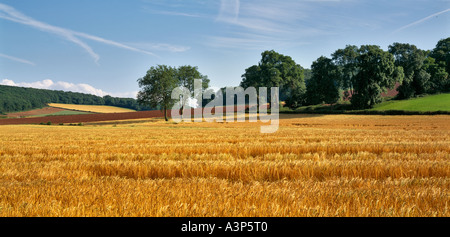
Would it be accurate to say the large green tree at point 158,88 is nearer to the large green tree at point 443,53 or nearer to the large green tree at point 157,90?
the large green tree at point 157,90

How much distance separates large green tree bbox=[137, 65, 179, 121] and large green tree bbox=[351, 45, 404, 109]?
5023 centimetres

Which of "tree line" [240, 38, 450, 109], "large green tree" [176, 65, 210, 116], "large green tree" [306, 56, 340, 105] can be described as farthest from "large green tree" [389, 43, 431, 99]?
→ "large green tree" [176, 65, 210, 116]

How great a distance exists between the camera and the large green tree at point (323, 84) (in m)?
81.2

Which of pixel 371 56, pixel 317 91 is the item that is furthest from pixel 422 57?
pixel 317 91

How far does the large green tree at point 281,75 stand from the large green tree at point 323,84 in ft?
12.1

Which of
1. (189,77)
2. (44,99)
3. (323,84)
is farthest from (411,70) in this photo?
(44,99)

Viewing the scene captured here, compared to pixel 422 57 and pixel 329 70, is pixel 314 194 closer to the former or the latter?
pixel 329 70

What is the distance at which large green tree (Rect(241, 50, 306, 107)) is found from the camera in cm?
8019

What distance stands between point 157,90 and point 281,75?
1497 inches

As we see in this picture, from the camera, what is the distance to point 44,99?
142 meters

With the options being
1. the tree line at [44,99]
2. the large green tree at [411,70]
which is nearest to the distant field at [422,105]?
the large green tree at [411,70]

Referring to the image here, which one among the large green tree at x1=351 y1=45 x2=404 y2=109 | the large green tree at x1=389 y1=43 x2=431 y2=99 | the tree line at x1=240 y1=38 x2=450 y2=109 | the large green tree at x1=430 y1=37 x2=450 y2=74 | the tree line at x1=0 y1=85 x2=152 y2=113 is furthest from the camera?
the tree line at x1=0 y1=85 x2=152 y2=113

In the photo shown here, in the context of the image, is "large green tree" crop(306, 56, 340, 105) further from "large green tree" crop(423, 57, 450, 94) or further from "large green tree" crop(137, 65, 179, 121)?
"large green tree" crop(137, 65, 179, 121)
